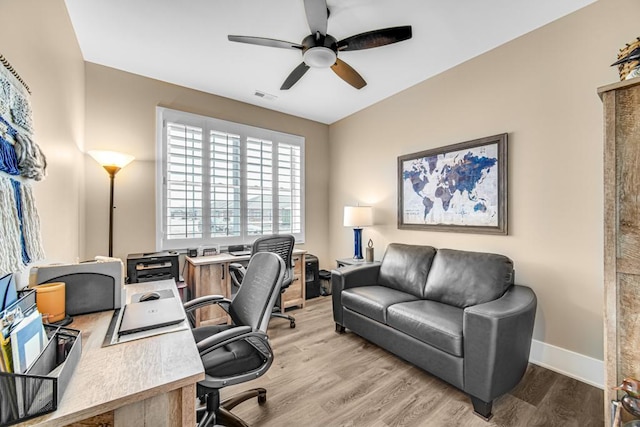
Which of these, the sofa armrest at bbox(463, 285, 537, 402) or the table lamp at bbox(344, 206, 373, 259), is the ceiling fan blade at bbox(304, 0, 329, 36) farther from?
the sofa armrest at bbox(463, 285, 537, 402)

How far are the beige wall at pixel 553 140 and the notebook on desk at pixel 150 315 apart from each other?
2649mm

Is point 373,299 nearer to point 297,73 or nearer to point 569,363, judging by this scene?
point 569,363

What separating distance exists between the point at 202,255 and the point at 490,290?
3029 mm

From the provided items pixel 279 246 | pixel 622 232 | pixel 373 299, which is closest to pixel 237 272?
pixel 279 246

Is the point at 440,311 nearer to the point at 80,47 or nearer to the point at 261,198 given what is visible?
the point at 261,198

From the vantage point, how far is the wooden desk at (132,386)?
0.77 metres

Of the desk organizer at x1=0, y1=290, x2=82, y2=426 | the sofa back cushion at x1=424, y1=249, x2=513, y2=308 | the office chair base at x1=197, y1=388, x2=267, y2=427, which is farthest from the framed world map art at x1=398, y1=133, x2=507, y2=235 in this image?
the desk organizer at x1=0, y1=290, x2=82, y2=426

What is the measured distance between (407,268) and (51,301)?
2717 mm

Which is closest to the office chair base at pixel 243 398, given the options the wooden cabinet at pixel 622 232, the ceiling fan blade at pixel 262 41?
the wooden cabinet at pixel 622 232

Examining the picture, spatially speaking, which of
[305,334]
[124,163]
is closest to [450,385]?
[305,334]

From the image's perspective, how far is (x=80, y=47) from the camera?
2.58 metres

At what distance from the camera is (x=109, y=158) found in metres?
2.68

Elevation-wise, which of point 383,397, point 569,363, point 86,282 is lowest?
point 383,397

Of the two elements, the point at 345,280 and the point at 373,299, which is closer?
the point at 373,299
